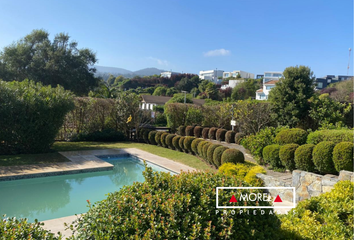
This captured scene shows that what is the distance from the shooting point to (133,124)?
680 inches

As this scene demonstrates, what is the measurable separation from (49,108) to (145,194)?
387 inches

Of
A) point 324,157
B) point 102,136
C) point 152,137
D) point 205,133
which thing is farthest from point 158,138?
point 324,157

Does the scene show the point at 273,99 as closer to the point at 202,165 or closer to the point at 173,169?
the point at 202,165

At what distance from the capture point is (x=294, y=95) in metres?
14.9

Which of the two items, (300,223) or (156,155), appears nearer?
(300,223)

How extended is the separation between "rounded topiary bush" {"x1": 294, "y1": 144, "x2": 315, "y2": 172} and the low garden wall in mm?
560

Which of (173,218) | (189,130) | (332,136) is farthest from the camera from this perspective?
(189,130)

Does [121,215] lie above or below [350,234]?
above

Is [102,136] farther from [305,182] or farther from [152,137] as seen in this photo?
[305,182]

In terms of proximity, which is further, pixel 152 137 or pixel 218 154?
pixel 152 137

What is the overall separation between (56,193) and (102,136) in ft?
28.8

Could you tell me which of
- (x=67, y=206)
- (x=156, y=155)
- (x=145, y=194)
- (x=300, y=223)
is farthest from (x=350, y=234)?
(x=156, y=155)

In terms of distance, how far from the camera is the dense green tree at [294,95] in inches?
577

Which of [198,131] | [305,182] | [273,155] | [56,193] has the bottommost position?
[56,193]
